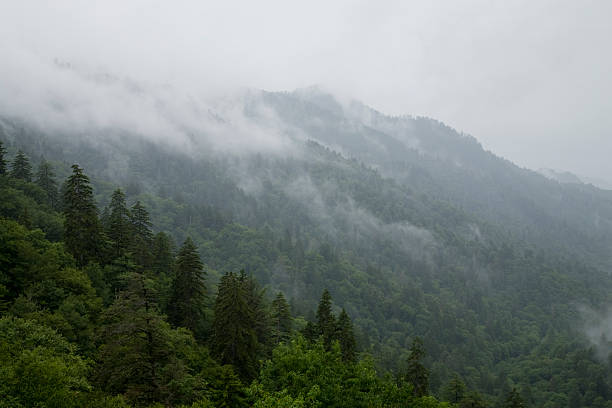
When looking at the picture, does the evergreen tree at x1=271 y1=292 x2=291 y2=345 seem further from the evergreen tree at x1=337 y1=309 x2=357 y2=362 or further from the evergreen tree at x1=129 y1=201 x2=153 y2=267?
the evergreen tree at x1=129 y1=201 x2=153 y2=267

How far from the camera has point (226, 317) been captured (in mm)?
36844

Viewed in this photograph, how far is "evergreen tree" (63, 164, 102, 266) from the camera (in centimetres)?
4234

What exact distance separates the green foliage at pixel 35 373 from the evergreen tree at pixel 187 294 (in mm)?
20399

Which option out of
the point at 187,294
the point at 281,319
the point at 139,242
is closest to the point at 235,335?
the point at 187,294

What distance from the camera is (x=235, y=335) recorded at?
3597 cm

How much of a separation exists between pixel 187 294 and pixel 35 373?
84.0ft

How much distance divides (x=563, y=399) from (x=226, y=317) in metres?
114

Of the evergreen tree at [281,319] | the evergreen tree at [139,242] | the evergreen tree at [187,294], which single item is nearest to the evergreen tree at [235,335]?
the evergreen tree at [187,294]

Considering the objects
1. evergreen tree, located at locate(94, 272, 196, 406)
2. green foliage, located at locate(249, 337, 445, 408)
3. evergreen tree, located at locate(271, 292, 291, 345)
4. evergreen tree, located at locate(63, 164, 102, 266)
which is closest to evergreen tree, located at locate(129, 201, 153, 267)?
evergreen tree, located at locate(63, 164, 102, 266)

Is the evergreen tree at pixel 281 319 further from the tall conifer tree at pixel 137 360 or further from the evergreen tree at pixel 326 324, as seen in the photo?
the tall conifer tree at pixel 137 360

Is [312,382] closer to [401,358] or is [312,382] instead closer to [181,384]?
[181,384]

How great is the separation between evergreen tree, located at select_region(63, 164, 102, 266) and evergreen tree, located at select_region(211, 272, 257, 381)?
1734cm

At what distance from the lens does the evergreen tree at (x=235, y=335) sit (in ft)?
118

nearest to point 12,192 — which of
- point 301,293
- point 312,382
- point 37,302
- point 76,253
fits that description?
point 76,253
